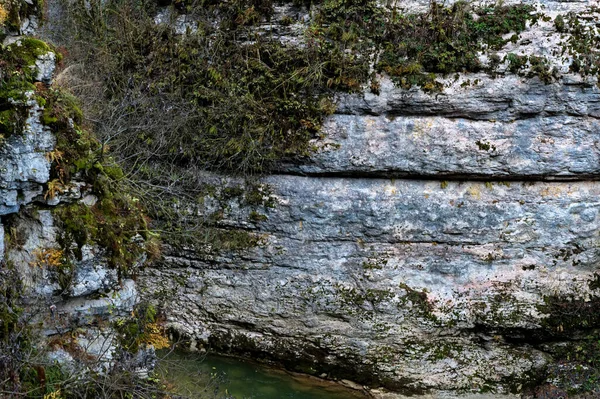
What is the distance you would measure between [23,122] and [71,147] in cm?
59

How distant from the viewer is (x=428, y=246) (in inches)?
386

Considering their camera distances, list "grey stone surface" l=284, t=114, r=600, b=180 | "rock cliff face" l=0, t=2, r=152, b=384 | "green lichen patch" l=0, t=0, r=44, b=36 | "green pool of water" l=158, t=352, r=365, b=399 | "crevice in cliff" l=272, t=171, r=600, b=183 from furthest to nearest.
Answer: "crevice in cliff" l=272, t=171, r=600, b=183
"grey stone surface" l=284, t=114, r=600, b=180
"green pool of water" l=158, t=352, r=365, b=399
"green lichen patch" l=0, t=0, r=44, b=36
"rock cliff face" l=0, t=2, r=152, b=384

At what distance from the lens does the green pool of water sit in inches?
336

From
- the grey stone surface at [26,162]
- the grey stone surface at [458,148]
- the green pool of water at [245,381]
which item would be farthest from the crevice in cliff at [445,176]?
the grey stone surface at [26,162]

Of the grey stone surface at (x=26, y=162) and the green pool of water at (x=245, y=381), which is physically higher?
the grey stone surface at (x=26, y=162)

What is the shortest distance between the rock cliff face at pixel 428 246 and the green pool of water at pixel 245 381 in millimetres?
294

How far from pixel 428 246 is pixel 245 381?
3.98 m

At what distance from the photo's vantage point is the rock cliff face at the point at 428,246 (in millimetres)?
9430

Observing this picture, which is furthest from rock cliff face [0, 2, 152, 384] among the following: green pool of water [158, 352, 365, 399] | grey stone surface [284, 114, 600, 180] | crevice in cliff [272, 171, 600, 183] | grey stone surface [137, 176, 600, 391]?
grey stone surface [284, 114, 600, 180]

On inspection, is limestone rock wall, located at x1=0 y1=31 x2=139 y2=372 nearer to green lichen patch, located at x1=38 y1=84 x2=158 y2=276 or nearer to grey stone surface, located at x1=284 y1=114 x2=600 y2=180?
green lichen patch, located at x1=38 y1=84 x2=158 y2=276

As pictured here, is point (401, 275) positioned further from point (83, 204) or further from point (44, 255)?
point (44, 255)

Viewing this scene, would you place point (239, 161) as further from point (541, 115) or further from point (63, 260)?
point (541, 115)

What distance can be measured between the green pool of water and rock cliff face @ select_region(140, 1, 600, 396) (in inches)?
11.6

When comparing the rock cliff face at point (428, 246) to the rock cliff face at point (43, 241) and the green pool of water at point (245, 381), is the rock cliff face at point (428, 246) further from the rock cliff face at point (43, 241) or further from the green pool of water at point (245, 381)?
the rock cliff face at point (43, 241)
